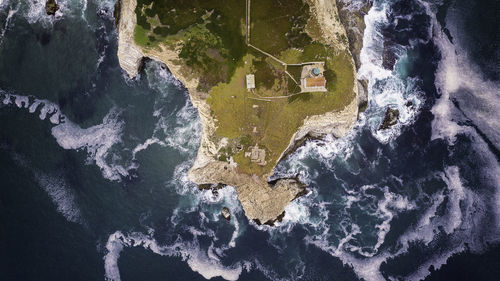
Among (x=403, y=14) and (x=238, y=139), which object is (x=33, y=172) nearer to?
(x=238, y=139)

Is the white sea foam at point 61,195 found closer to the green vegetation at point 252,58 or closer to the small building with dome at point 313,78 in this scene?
the green vegetation at point 252,58

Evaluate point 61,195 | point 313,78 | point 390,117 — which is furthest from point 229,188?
point 390,117

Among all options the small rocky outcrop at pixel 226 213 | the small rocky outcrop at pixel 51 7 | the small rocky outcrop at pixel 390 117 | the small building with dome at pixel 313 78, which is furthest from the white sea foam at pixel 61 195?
the small rocky outcrop at pixel 390 117

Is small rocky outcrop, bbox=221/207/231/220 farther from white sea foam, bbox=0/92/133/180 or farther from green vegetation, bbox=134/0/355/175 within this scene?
white sea foam, bbox=0/92/133/180

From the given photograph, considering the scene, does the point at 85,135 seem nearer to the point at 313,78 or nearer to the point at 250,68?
the point at 250,68

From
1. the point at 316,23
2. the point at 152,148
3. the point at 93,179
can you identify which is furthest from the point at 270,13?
the point at 93,179
